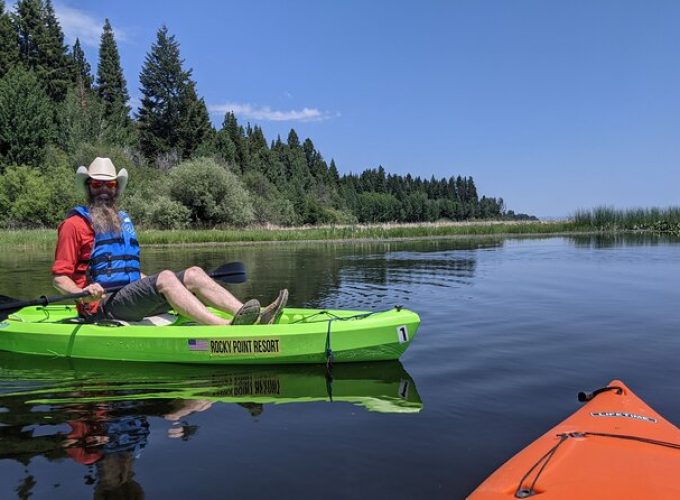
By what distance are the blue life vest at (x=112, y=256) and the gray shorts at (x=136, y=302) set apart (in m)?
0.18

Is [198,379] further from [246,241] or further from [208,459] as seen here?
[246,241]

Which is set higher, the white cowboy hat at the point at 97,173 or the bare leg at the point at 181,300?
the white cowboy hat at the point at 97,173

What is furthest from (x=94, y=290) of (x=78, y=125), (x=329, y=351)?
(x=78, y=125)

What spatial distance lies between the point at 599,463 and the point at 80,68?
69.2m

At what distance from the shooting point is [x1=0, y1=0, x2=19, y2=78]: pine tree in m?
50.6

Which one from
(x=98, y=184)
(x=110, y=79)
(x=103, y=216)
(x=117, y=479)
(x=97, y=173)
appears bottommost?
(x=117, y=479)

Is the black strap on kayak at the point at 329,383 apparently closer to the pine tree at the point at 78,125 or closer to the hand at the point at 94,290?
the hand at the point at 94,290

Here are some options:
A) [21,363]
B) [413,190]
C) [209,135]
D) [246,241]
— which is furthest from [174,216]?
[413,190]

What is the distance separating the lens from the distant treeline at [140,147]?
38250mm

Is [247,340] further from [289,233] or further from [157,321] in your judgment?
[289,233]

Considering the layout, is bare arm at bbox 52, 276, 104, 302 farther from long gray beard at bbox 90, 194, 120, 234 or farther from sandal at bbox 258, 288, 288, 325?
sandal at bbox 258, 288, 288, 325

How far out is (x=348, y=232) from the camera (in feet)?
126

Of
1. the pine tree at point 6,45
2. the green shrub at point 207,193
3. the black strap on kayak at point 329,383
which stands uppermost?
the pine tree at point 6,45

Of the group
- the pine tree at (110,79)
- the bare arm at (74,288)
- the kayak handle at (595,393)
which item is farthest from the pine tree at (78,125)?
the kayak handle at (595,393)
